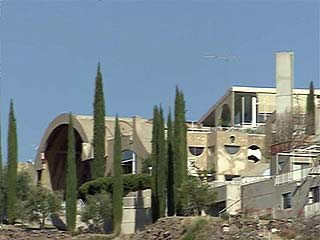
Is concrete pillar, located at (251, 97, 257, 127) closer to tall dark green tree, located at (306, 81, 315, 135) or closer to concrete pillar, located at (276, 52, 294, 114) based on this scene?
concrete pillar, located at (276, 52, 294, 114)

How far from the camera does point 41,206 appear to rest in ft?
133

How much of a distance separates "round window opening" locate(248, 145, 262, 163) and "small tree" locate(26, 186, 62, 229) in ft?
42.1

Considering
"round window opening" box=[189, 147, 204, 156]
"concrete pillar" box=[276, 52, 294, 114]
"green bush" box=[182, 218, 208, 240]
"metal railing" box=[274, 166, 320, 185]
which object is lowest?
"green bush" box=[182, 218, 208, 240]

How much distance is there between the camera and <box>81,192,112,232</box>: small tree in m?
38.5

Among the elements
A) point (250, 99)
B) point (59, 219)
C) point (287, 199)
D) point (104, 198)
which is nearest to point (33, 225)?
point (59, 219)

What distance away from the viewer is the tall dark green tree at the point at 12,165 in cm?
4053

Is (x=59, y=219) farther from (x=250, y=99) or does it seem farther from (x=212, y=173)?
(x=250, y=99)

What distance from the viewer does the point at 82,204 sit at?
41031 mm

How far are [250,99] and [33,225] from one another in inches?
852

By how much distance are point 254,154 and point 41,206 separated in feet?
45.4

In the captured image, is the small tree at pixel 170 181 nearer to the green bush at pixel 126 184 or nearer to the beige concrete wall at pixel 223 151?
the green bush at pixel 126 184

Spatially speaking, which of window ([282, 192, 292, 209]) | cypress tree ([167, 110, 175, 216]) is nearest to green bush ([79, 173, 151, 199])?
cypress tree ([167, 110, 175, 216])

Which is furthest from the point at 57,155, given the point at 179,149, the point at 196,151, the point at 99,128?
the point at 179,149

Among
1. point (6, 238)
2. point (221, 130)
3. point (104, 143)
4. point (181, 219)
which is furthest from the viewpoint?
point (221, 130)
